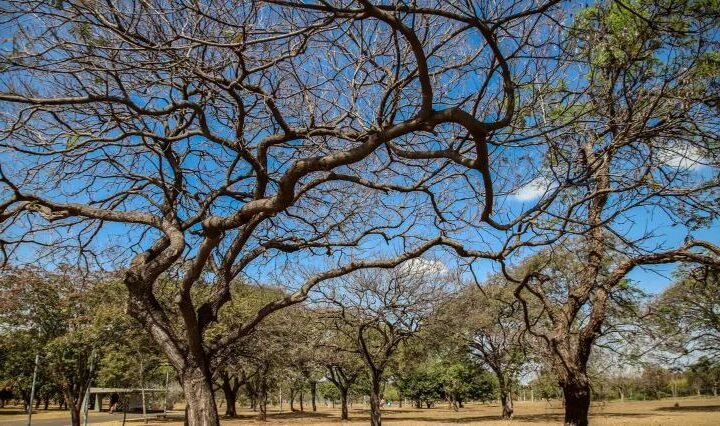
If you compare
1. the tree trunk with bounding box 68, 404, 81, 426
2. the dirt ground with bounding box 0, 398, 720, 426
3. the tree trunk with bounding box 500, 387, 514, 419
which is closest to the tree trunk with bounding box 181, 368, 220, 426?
the tree trunk with bounding box 68, 404, 81, 426

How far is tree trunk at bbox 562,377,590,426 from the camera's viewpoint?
26.4ft

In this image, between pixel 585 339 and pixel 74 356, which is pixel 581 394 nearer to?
pixel 585 339

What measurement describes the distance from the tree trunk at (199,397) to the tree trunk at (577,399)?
5499mm

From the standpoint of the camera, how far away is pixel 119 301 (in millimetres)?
18156

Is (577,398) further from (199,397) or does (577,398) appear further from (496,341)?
(496,341)

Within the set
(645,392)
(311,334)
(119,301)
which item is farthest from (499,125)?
(645,392)

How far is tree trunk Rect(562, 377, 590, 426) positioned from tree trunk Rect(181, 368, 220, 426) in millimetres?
5499

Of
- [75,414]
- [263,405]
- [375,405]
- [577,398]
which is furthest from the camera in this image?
[263,405]

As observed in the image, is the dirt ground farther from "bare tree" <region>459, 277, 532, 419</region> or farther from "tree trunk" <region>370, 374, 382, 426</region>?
"tree trunk" <region>370, 374, 382, 426</region>

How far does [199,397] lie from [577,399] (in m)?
5.83

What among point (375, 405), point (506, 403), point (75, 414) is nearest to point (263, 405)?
point (75, 414)

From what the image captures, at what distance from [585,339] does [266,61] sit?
21.6ft

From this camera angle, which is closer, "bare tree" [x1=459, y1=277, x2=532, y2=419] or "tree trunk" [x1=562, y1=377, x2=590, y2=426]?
"tree trunk" [x1=562, y1=377, x2=590, y2=426]

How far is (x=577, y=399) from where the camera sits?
318 inches
